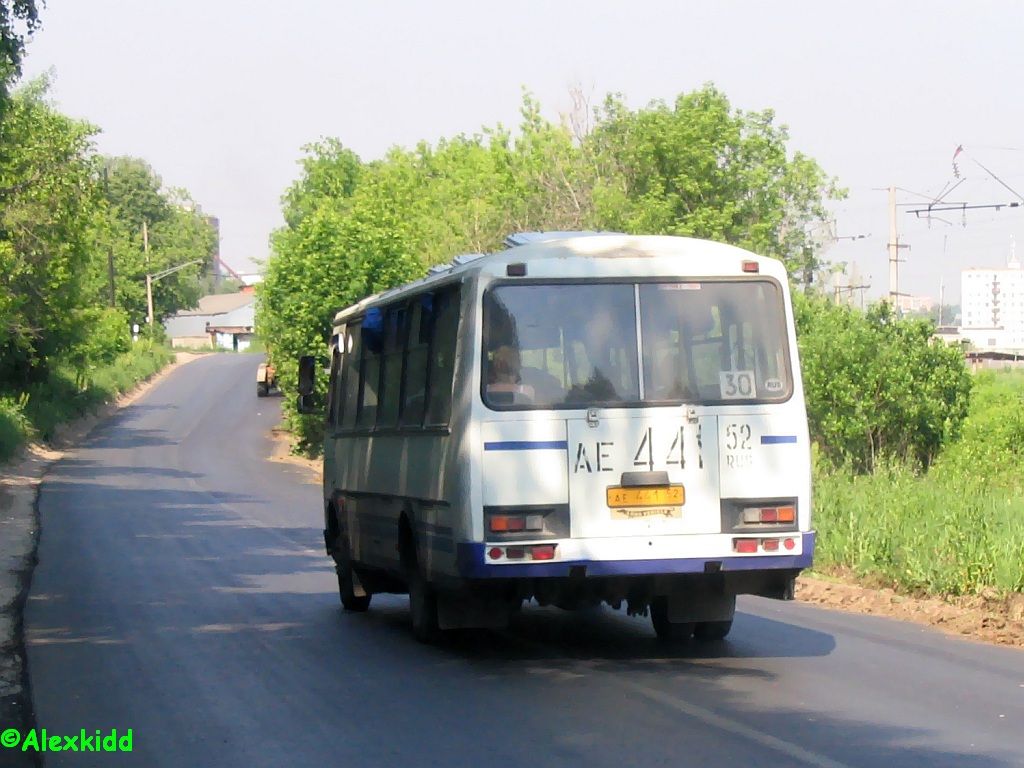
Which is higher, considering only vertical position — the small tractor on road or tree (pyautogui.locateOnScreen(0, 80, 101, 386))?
tree (pyautogui.locateOnScreen(0, 80, 101, 386))

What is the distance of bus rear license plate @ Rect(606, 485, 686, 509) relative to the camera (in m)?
10.2

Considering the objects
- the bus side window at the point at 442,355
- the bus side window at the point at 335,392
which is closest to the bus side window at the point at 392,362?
the bus side window at the point at 442,355

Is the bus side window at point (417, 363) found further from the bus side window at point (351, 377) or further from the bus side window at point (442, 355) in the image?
the bus side window at point (351, 377)

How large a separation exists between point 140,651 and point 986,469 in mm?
22057

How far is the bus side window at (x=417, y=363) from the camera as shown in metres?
11.6

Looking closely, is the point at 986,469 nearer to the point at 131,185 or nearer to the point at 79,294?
the point at 79,294

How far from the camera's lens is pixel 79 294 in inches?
1794

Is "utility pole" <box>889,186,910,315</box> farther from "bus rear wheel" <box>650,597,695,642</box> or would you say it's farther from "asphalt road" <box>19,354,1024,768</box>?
"bus rear wheel" <box>650,597,695,642</box>

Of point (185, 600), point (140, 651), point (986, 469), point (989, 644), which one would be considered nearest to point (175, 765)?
point (140, 651)

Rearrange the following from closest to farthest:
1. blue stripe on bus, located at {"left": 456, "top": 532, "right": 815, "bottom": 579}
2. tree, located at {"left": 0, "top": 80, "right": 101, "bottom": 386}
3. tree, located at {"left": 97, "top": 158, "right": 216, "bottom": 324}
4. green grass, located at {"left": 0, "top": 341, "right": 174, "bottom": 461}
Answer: blue stripe on bus, located at {"left": 456, "top": 532, "right": 815, "bottom": 579} < tree, located at {"left": 0, "top": 80, "right": 101, "bottom": 386} < green grass, located at {"left": 0, "top": 341, "right": 174, "bottom": 461} < tree, located at {"left": 97, "top": 158, "right": 216, "bottom": 324}

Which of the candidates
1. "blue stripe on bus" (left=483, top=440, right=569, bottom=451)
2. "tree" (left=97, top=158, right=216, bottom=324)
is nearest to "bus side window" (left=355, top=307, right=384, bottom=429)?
"blue stripe on bus" (left=483, top=440, right=569, bottom=451)
